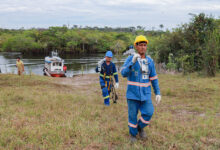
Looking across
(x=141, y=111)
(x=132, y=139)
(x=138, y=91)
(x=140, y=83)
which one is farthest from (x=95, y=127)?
(x=140, y=83)

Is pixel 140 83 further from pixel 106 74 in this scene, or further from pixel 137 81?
pixel 106 74

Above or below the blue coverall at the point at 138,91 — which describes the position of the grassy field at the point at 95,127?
below

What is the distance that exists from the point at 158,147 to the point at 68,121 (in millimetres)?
2367

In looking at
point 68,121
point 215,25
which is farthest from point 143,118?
point 215,25

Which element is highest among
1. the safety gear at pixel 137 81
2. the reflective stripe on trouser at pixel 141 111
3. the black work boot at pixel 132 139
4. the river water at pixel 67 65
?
the safety gear at pixel 137 81

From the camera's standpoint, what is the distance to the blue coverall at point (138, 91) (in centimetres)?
394

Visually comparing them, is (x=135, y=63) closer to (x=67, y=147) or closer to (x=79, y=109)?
(x=67, y=147)

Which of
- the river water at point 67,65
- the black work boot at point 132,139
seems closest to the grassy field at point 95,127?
the black work boot at point 132,139

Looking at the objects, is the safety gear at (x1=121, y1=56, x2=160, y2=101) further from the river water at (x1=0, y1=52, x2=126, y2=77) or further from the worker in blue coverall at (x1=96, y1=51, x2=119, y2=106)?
the river water at (x1=0, y1=52, x2=126, y2=77)

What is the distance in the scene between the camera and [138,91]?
3941mm

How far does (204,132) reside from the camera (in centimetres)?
452

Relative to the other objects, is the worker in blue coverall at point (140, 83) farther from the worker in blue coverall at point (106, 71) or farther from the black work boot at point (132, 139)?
the worker in blue coverall at point (106, 71)

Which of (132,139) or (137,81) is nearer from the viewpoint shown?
(137,81)

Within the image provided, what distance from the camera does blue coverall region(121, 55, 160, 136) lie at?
155 inches
